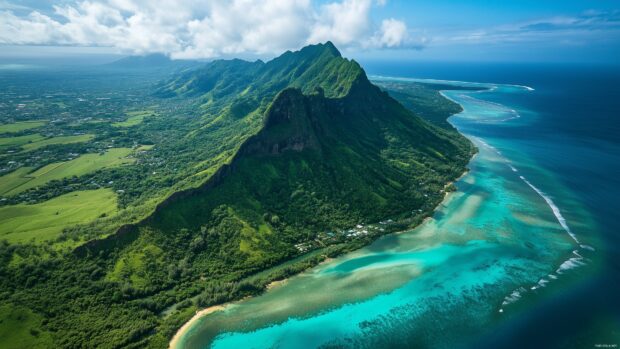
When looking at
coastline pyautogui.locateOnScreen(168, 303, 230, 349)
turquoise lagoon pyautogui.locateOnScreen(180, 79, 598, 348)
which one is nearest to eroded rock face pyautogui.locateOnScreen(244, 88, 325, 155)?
turquoise lagoon pyautogui.locateOnScreen(180, 79, 598, 348)

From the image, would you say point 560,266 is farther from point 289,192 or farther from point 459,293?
point 289,192

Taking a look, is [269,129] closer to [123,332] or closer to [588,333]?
[123,332]

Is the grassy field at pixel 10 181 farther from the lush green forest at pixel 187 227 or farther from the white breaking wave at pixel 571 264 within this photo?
the white breaking wave at pixel 571 264

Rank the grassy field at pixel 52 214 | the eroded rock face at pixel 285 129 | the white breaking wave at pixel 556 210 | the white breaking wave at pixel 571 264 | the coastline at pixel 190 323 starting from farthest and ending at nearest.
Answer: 1. the eroded rock face at pixel 285 129
2. the white breaking wave at pixel 556 210
3. the grassy field at pixel 52 214
4. the white breaking wave at pixel 571 264
5. the coastline at pixel 190 323

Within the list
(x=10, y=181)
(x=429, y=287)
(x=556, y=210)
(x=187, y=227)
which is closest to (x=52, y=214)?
(x=187, y=227)

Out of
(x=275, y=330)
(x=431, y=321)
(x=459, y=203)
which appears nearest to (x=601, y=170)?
(x=459, y=203)

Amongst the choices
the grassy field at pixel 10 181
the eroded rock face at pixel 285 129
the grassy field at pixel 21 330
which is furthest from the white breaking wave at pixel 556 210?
the grassy field at pixel 10 181
